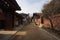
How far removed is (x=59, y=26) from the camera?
28891 mm

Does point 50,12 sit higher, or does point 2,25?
point 50,12

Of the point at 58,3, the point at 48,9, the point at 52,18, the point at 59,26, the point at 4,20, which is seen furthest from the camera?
the point at 4,20

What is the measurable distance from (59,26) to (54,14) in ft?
14.9

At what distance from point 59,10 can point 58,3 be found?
4539mm

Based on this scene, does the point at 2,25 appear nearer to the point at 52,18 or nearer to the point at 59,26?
the point at 52,18

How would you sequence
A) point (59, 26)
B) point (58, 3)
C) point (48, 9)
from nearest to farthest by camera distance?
point (58, 3)
point (59, 26)
point (48, 9)

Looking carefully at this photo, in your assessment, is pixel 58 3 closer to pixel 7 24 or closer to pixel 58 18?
pixel 58 18

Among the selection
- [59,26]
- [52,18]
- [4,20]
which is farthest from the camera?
[4,20]

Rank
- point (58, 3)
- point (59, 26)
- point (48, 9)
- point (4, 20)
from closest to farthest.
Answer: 1. point (58, 3)
2. point (59, 26)
3. point (48, 9)
4. point (4, 20)

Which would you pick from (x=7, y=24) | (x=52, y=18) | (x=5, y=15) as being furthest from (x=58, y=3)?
(x=7, y=24)

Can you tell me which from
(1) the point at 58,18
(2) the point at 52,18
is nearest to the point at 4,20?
(2) the point at 52,18

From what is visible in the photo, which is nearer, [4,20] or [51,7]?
[51,7]

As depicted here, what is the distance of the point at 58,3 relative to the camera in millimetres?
24703

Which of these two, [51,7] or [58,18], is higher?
[51,7]
